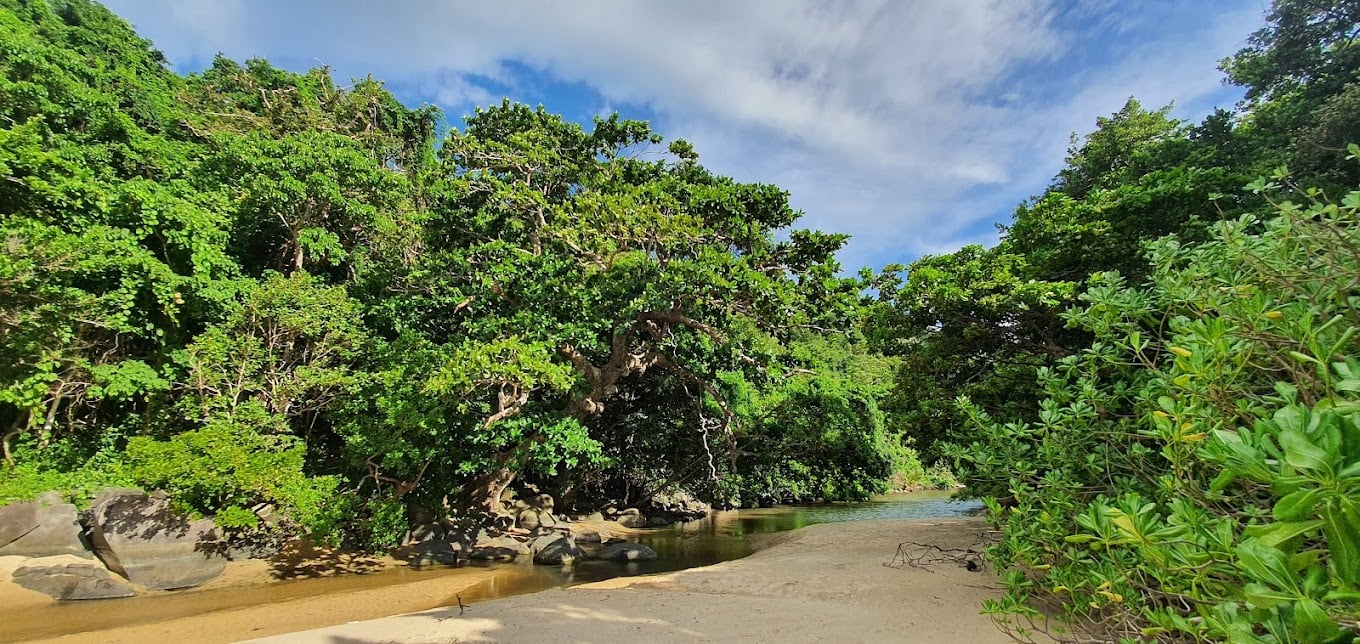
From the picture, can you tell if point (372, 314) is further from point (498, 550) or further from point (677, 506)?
point (677, 506)

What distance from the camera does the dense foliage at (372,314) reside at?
9586 mm

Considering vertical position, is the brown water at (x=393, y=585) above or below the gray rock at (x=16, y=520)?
below

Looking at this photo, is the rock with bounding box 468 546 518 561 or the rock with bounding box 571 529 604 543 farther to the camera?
the rock with bounding box 571 529 604 543

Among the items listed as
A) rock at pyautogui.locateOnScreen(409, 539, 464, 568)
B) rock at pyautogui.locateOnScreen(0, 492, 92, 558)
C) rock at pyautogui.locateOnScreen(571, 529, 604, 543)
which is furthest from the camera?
rock at pyautogui.locateOnScreen(571, 529, 604, 543)

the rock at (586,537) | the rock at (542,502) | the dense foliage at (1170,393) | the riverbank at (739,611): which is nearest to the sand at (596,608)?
the riverbank at (739,611)

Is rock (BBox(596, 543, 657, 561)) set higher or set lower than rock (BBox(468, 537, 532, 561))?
lower

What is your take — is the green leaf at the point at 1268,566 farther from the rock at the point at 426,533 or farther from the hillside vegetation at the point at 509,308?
the rock at the point at 426,533

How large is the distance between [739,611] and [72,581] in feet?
34.3

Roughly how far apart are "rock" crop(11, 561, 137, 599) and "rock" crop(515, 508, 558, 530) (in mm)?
8395

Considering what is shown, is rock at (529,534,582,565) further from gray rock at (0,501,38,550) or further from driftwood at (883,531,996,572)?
gray rock at (0,501,38,550)

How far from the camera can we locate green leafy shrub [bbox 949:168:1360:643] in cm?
122

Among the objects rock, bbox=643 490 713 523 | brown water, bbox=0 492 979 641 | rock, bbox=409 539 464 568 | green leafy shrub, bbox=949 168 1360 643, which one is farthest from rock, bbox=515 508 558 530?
green leafy shrub, bbox=949 168 1360 643

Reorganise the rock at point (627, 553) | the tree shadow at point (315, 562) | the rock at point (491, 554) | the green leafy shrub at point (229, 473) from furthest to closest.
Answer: the rock at point (627, 553)
the rock at point (491, 554)
the tree shadow at point (315, 562)
the green leafy shrub at point (229, 473)

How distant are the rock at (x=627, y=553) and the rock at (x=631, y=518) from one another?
5.51 metres
